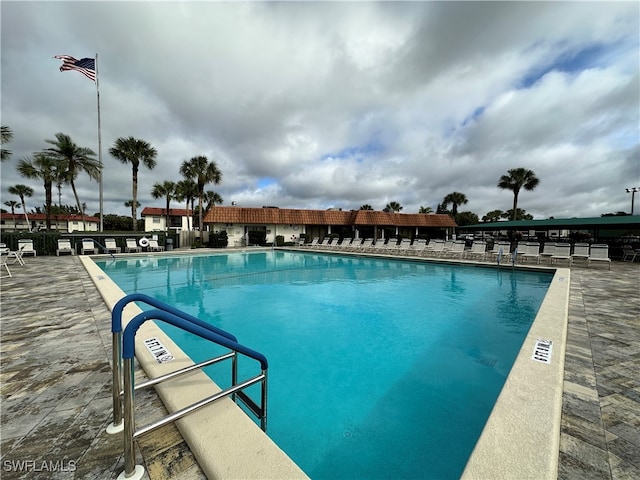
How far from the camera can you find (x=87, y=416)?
2.18 m

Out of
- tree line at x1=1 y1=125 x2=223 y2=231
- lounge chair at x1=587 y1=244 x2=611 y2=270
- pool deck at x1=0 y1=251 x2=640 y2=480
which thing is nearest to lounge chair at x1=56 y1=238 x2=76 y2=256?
tree line at x1=1 y1=125 x2=223 y2=231

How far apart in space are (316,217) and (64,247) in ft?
67.7

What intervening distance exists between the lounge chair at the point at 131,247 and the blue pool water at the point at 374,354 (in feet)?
30.0

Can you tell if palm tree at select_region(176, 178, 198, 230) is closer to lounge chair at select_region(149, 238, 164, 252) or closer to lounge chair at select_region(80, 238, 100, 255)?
lounge chair at select_region(149, 238, 164, 252)

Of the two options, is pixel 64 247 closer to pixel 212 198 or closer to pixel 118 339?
pixel 118 339

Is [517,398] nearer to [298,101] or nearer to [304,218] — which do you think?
[298,101]

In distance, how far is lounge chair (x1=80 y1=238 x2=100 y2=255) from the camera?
54.2ft

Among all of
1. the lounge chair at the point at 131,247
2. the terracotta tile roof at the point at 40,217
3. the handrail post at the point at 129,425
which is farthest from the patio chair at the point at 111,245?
the terracotta tile roof at the point at 40,217

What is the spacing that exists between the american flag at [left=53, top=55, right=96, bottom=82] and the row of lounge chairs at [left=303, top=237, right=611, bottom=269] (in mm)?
20092

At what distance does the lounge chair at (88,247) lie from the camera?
650 inches

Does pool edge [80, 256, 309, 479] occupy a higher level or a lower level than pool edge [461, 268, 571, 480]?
higher

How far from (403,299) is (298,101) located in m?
14.1

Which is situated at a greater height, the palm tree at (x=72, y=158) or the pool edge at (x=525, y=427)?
the palm tree at (x=72, y=158)

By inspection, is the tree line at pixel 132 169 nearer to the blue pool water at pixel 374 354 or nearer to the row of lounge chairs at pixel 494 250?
the row of lounge chairs at pixel 494 250
